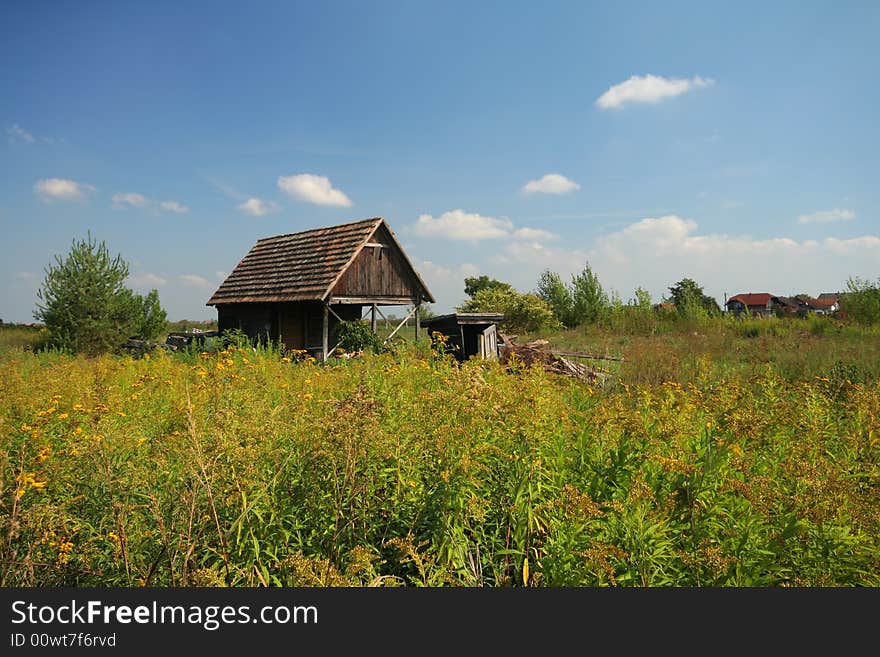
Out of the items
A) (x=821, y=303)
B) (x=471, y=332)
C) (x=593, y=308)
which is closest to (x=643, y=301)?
(x=593, y=308)

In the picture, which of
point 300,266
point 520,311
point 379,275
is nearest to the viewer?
point 379,275

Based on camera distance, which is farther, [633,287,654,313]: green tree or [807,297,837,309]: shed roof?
[807,297,837,309]: shed roof

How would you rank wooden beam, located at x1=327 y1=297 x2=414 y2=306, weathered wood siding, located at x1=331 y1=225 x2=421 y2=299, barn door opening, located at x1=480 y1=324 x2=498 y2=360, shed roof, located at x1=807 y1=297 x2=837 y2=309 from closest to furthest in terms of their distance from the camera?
1. barn door opening, located at x1=480 y1=324 x2=498 y2=360
2. wooden beam, located at x1=327 y1=297 x2=414 y2=306
3. weathered wood siding, located at x1=331 y1=225 x2=421 y2=299
4. shed roof, located at x1=807 y1=297 x2=837 y2=309

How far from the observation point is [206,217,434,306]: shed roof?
2122 cm

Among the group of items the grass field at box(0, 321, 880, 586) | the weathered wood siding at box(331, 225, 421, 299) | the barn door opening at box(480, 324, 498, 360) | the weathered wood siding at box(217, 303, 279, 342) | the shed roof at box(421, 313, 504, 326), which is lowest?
the grass field at box(0, 321, 880, 586)

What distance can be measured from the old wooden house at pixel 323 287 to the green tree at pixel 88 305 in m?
4.36

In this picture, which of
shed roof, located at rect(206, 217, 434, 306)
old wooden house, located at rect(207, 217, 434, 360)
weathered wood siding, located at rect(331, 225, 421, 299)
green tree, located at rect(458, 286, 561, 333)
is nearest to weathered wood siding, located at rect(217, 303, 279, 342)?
old wooden house, located at rect(207, 217, 434, 360)

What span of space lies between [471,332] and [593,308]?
70.6ft

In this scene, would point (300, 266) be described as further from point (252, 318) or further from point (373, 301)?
point (373, 301)

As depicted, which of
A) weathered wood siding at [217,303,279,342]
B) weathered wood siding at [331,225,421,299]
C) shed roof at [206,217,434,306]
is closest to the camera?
shed roof at [206,217,434,306]

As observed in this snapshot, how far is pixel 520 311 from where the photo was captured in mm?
33562

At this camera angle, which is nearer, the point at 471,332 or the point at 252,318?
the point at 471,332

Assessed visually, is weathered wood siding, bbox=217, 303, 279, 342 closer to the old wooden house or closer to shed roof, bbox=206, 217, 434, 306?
the old wooden house

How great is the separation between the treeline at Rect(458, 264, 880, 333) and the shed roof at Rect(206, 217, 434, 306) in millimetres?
10927
